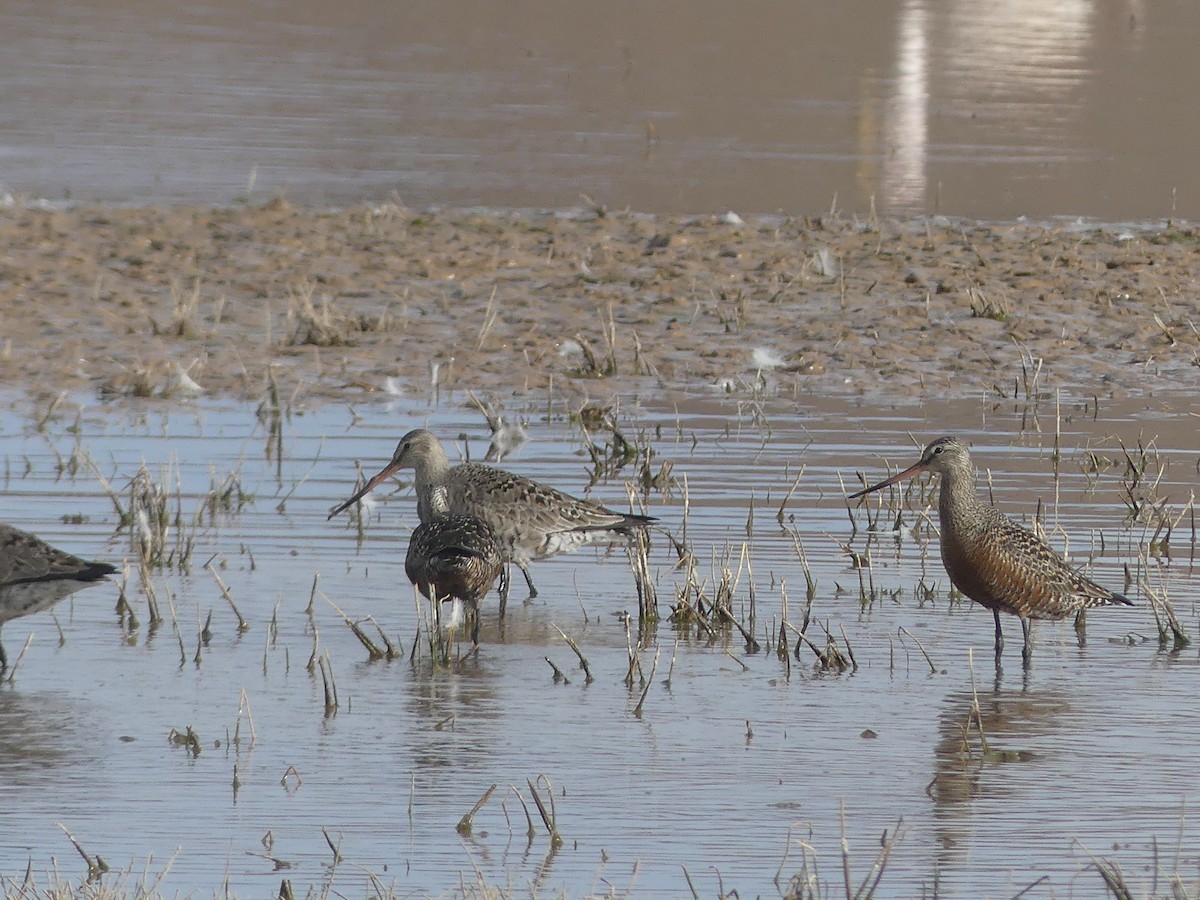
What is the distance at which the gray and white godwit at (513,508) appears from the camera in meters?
10.0

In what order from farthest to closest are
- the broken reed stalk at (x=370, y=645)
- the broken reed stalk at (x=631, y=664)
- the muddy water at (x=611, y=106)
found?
the muddy water at (x=611, y=106) → the broken reed stalk at (x=370, y=645) → the broken reed stalk at (x=631, y=664)

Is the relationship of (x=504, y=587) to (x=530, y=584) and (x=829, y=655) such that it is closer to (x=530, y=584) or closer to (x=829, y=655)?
(x=530, y=584)

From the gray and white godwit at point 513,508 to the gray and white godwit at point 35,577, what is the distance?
5.98ft

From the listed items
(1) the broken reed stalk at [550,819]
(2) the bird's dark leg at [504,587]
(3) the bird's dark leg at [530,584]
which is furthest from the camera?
(3) the bird's dark leg at [530,584]

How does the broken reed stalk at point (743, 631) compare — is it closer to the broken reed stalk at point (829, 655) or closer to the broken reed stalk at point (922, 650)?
the broken reed stalk at point (829, 655)

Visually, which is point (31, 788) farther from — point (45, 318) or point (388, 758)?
point (45, 318)

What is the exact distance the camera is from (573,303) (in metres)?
15.6

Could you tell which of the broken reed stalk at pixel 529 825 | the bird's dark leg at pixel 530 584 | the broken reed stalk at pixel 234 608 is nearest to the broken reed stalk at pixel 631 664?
the broken reed stalk at pixel 529 825

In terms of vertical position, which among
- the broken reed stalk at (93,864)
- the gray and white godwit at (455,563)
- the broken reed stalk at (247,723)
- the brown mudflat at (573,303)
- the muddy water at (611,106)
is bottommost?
the broken reed stalk at (93,864)

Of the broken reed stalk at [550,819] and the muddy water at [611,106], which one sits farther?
the muddy water at [611,106]

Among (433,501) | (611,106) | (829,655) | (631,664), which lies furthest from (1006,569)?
(611,106)

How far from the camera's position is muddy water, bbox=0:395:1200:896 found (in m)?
6.38

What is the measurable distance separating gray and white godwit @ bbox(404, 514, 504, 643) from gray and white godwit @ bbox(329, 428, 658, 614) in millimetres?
451

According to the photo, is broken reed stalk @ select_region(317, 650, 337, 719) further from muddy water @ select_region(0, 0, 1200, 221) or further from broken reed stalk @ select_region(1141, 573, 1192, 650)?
muddy water @ select_region(0, 0, 1200, 221)
